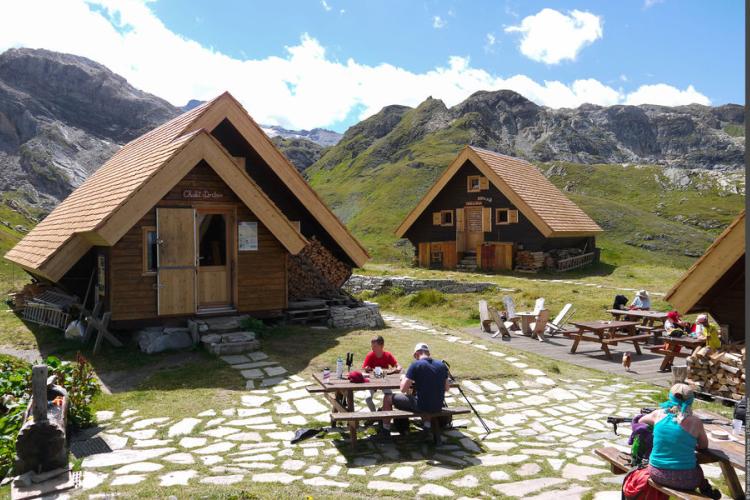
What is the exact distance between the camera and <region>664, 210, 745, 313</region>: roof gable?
27.0 ft

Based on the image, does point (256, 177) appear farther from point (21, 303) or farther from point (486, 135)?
point (486, 135)

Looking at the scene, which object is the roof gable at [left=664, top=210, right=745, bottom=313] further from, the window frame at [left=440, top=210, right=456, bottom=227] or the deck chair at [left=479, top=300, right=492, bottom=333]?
the window frame at [left=440, top=210, right=456, bottom=227]

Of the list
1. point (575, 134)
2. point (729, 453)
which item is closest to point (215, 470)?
point (729, 453)

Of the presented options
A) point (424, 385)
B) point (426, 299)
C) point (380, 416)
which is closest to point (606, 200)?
point (426, 299)

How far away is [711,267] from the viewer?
342 inches

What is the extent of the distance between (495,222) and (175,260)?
18675 millimetres

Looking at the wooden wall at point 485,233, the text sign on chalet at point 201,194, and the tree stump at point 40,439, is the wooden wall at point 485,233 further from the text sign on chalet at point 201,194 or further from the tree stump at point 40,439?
the tree stump at point 40,439

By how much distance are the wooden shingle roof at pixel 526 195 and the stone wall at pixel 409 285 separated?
18.1 feet

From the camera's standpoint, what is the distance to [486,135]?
78438 millimetres

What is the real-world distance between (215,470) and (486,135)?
77.1 meters

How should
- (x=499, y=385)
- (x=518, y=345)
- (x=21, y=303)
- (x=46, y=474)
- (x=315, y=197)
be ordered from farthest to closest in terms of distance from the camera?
(x=21, y=303) < (x=315, y=197) < (x=518, y=345) < (x=499, y=385) < (x=46, y=474)

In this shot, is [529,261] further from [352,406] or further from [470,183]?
[352,406]

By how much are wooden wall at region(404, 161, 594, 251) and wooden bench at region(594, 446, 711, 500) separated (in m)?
20.7

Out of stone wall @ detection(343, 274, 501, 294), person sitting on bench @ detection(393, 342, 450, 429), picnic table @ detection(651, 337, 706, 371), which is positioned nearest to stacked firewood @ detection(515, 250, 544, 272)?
stone wall @ detection(343, 274, 501, 294)
